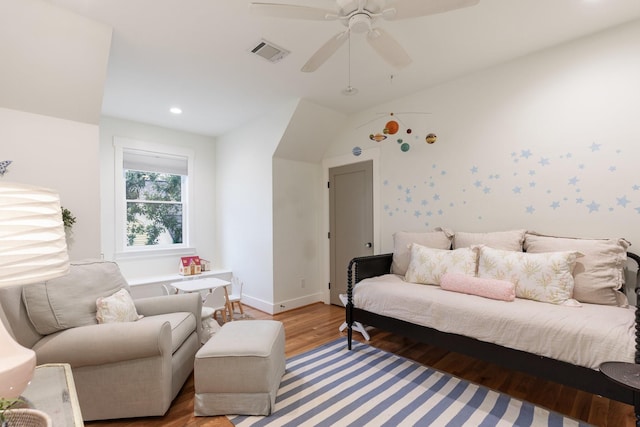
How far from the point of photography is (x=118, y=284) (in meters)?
2.23

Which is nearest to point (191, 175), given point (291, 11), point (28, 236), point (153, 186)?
point (153, 186)

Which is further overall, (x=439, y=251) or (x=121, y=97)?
(x=121, y=97)

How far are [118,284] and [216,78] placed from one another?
2038 millimetres

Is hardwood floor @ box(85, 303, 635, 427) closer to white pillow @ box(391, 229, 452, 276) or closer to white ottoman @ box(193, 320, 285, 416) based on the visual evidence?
white ottoman @ box(193, 320, 285, 416)

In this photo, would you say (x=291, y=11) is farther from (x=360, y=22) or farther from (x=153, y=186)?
(x=153, y=186)

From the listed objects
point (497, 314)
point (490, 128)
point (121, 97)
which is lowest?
point (497, 314)

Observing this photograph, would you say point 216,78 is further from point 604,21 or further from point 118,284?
point 604,21

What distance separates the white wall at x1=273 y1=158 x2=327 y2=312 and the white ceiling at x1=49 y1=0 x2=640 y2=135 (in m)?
1.01

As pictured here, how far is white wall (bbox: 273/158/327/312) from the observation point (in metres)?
3.87

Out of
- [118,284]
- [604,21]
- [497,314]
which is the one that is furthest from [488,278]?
[118,284]

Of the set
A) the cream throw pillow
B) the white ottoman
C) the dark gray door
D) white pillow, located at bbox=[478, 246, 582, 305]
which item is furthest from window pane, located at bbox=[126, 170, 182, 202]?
the cream throw pillow

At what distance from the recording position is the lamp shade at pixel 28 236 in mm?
874

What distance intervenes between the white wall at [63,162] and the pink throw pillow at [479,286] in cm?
301

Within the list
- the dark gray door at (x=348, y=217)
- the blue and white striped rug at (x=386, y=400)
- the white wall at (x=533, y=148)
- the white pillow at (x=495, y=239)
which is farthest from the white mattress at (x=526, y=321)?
the dark gray door at (x=348, y=217)
